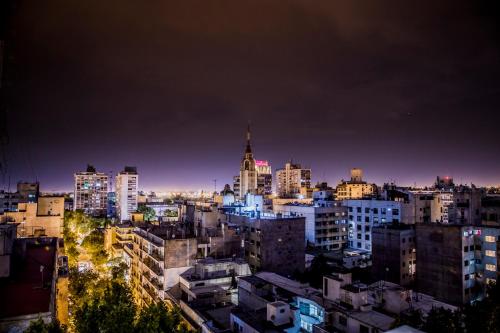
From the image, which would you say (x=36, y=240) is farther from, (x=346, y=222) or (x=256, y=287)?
(x=346, y=222)

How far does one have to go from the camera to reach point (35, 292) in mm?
21641

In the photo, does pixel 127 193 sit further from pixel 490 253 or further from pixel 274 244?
pixel 490 253

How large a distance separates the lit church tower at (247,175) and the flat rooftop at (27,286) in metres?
116

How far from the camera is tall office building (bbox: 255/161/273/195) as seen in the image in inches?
6718

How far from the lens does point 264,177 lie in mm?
178125

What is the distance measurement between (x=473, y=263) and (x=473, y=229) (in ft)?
13.2

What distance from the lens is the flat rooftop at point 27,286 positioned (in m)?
19.2

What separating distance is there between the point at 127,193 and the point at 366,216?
3537 inches

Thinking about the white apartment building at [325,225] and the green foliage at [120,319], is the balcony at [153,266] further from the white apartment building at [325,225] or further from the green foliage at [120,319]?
the white apartment building at [325,225]

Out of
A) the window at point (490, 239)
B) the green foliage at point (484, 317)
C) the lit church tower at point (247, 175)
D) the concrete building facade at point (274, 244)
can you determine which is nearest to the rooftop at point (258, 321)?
the green foliage at point (484, 317)

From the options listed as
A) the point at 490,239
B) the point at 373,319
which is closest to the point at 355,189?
the point at 490,239

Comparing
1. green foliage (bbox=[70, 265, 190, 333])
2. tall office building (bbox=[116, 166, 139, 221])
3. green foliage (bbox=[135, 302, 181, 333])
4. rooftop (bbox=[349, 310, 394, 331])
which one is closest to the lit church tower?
tall office building (bbox=[116, 166, 139, 221])

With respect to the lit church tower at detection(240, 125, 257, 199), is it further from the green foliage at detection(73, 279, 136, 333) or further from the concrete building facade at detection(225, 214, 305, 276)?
the green foliage at detection(73, 279, 136, 333)

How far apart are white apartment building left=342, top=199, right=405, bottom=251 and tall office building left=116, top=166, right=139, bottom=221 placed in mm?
82879
